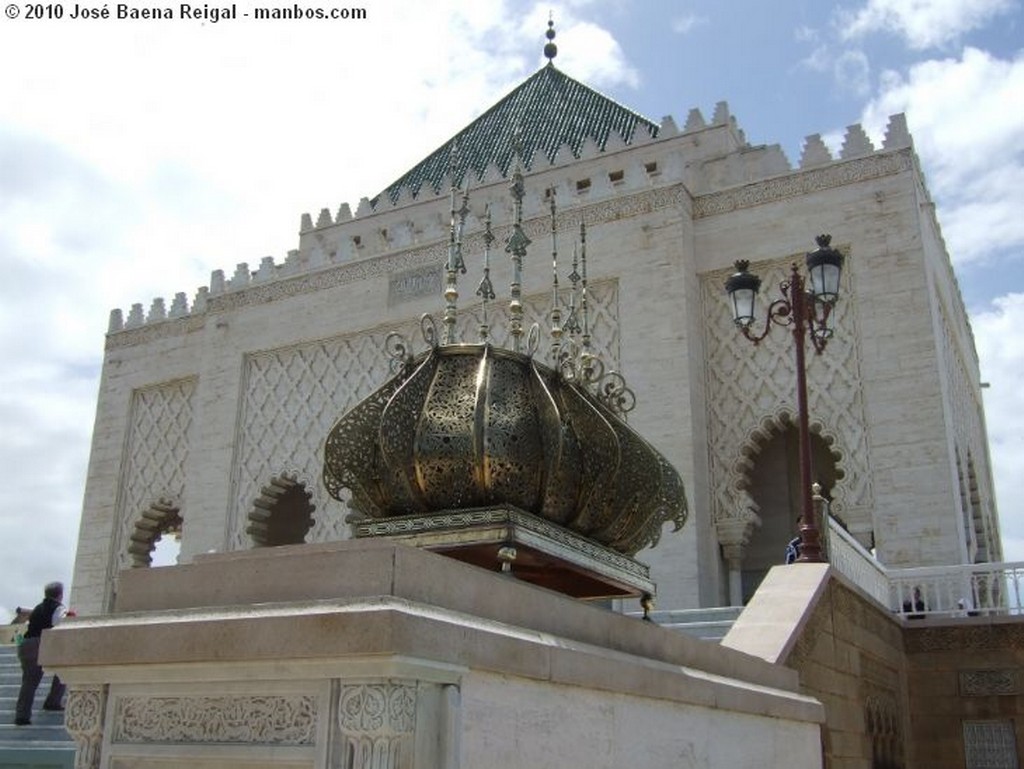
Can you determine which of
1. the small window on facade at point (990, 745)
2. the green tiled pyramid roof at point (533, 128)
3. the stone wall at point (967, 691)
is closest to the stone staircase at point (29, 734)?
the stone wall at point (967, 691)

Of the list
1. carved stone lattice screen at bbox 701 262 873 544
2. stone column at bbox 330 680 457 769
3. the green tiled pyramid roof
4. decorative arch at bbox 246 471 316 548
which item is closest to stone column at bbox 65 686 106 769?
stone column at bbox 330 680 457 769

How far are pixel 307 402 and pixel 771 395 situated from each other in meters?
5.63

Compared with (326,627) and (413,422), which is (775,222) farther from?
(326,627)

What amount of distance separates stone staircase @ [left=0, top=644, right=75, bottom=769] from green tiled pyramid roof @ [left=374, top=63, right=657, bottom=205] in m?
8.62

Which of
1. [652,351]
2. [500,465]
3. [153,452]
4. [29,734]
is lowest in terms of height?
[29,734]

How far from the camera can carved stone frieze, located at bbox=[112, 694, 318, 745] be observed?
167 centimetres

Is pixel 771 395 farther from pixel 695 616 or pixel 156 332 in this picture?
pixel 156 332

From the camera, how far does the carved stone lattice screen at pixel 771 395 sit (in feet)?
33.2

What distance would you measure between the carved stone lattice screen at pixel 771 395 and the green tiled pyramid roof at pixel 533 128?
149 inches

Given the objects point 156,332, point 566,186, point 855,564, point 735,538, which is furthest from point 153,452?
point 855,564

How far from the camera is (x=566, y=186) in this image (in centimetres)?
1239

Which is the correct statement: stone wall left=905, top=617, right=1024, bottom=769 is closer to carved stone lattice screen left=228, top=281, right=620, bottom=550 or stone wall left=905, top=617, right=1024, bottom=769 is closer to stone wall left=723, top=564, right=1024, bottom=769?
stone wall left=723, top=564, right=1024, bottom=769

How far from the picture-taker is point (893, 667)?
753 centimetres

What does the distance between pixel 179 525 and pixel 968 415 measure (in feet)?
35.0
